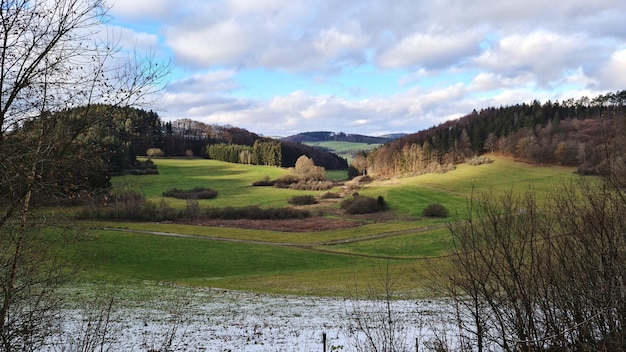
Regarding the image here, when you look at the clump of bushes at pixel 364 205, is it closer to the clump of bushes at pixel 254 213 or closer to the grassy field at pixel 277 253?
the grassy field at pixel 277 253

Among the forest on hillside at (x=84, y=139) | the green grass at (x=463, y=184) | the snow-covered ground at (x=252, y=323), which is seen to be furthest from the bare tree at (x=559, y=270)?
the green grass at (x=463, y=184)

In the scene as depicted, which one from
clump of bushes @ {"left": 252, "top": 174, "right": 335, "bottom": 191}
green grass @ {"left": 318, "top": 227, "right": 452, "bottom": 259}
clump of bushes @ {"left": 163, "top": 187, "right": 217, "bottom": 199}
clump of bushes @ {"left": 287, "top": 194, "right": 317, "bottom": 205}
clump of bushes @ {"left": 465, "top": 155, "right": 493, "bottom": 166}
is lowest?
green grass @ {"left": 318, "top": 227, "right": 452, "bottom": 259}

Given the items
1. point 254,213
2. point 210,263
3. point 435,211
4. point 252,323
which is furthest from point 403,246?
point 252,323

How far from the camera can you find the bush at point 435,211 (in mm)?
74500

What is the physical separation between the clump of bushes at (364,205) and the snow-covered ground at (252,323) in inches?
2250

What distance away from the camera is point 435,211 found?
74.9 metres

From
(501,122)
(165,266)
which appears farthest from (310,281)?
(501,122)

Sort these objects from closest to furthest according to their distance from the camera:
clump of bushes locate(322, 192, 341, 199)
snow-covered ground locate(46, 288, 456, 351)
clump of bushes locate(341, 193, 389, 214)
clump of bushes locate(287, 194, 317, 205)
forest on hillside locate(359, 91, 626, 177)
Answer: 1. snow-covered ground locate(46, 288, 456, 351)
2. clump of bushes locate(341, 193, 389, 214)
3. clump of bushes locate(287, 194, 317, 205)
4. clump of bushes locate(322, 192, 341, 199)
5. forest on hillside locate(359, 91, 626, 177)

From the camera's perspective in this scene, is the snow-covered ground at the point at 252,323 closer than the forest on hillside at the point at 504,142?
Yes

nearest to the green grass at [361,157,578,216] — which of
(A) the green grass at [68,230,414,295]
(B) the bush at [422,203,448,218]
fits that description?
(B) the bush at [422,203,448,218]

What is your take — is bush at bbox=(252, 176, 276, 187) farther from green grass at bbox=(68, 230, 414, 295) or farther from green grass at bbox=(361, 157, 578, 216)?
green grass at bbox=(68, 230, 414, 295)

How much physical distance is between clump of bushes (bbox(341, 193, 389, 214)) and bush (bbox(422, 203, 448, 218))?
34.9 feet

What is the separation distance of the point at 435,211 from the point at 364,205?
1493 cm

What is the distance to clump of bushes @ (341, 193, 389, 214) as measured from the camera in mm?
82500
